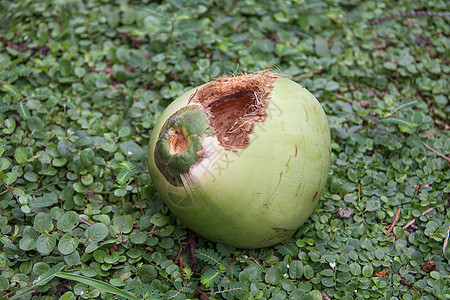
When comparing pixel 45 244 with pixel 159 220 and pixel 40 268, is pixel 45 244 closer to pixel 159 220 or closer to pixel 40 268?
pixel 40 268

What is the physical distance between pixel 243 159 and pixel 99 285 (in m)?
1.00

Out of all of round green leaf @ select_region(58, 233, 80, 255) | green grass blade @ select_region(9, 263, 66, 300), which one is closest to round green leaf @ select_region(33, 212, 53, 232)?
round green leaf @ select_region(58, 233, 80, 255)

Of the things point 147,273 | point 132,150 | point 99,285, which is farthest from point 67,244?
point 132,150

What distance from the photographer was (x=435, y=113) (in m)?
3.40

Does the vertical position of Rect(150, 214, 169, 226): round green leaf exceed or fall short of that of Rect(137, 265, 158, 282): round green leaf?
it exceeds it

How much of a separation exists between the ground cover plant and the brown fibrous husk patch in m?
0.65

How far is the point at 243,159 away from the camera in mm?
2193

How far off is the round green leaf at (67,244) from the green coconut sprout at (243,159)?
22.3 inches

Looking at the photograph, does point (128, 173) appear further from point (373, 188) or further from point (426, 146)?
point (426, 146)

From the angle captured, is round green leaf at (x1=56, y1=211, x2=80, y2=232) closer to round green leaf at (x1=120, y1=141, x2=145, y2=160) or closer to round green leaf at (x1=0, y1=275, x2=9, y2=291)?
round green leaf at (x1=0, y1=275, x2=9, y2=291)

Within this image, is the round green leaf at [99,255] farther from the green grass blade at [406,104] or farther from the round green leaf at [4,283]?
the green grass blade at [406,104]

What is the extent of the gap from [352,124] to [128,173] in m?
1.75

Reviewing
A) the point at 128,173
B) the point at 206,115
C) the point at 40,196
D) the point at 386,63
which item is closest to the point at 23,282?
the point at 40,196

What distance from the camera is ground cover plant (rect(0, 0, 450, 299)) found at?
2453 millimetres
